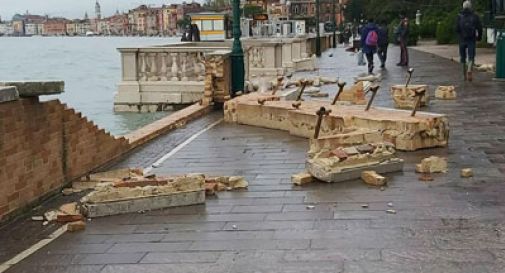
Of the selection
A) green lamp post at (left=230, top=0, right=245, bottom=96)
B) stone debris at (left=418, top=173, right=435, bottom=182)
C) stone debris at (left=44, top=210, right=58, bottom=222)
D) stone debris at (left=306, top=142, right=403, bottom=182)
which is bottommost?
stone debris at (left=44, top=210, right=58, bottom=222)

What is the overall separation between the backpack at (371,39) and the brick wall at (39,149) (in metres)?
19.3

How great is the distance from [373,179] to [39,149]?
3.36 m

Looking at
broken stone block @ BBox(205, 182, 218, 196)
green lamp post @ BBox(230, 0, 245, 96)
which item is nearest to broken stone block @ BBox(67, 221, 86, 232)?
broken stone block @ BBox(205, 182, 218, 196)

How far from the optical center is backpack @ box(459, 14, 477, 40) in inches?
831

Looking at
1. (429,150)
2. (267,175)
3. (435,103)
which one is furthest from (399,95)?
(267,175)

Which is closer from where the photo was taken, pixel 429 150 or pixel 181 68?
pixel 429 150

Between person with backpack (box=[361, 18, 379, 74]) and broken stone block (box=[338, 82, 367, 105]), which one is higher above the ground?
person with backpack (box=[361, 18, 379, 74])

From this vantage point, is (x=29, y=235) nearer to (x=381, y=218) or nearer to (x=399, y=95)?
(x=381, y=218)

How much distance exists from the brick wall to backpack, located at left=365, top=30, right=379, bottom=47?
19.3 meters

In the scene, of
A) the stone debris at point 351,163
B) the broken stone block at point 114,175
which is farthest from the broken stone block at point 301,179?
the broken stone block at point 114,175

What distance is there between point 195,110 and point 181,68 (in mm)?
6969

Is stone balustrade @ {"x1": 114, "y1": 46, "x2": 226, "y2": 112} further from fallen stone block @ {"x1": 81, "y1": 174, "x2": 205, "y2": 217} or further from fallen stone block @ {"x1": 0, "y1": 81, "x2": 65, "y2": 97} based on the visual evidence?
fallen stone block @ {"x1": 81, "y1": 174, "x2": 205, "y2": 217}

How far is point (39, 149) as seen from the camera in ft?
27.2

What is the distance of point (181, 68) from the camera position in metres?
23.1
